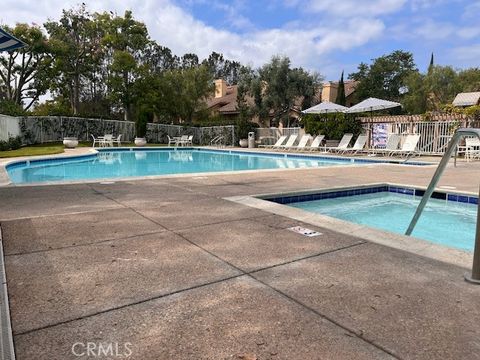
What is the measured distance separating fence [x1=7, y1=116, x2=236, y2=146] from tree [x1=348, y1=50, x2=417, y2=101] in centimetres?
1976

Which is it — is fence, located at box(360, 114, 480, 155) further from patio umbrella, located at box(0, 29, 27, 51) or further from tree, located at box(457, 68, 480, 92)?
tree, located at box(457, 68, 480, 92)

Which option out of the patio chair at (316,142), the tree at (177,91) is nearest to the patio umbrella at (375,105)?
the patio chair at (316,142)

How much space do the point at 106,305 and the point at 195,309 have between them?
0.54 meters

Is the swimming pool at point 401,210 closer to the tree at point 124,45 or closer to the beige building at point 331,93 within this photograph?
the beige building at point 331,93

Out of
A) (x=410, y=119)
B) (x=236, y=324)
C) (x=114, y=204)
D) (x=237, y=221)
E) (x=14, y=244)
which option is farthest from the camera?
(x=410, y=119)

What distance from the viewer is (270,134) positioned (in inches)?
976

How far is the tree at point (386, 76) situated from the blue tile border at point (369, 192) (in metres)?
34.2

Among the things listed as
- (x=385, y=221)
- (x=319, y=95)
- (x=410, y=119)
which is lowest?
(x=385, y=221)

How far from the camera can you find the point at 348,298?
2338 millimetres

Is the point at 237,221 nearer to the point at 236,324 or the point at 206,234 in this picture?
the point at 206,234

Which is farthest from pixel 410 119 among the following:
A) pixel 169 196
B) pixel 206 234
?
pixel 206 234

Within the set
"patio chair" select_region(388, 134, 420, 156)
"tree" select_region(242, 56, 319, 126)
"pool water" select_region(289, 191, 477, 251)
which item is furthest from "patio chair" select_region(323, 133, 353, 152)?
"tree" select_region(242, 56, 319, 126)

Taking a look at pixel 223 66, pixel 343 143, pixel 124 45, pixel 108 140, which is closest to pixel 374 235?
pixel 343 143

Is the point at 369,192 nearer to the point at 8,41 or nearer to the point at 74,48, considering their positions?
the point at 8,41
